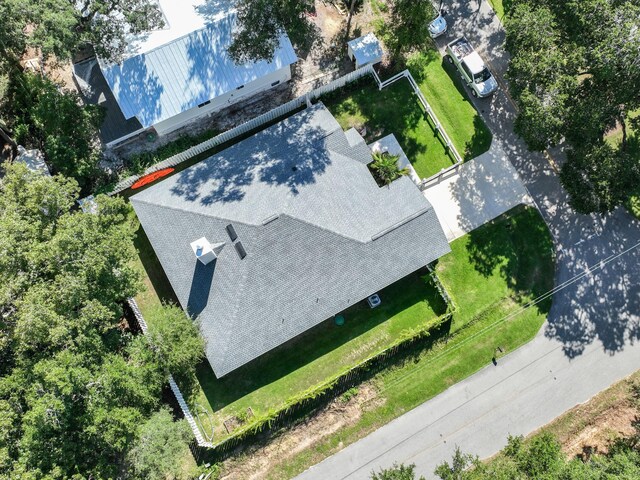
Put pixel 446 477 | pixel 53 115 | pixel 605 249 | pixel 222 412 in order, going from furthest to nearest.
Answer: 1. pixel 605 249
2. pixel 222 412
3. pixel 53 115
4. pixel 446 477

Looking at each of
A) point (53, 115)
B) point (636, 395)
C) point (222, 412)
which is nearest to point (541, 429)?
point (636, 395)

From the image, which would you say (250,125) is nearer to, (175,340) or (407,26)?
(407,26)

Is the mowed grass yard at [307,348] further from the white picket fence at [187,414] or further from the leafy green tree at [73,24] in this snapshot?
the leafy green tree at [73,24]

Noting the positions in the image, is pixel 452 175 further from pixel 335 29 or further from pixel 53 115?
pixel 53 115

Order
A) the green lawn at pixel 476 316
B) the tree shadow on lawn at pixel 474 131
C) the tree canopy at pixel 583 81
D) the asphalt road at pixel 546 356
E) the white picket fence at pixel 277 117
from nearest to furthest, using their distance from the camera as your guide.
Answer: the tree canopy at pixel 583 81 → the asphalt road at pixel 546 356 → the green lawn at pixel 476 316 → the white picket fence at pixel 277 117 → the tree shadow on lawn at pixel 474 131

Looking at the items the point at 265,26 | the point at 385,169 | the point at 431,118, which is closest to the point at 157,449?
the point at 385,169

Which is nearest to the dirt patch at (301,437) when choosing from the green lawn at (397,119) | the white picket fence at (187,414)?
the white picket fence at (187,414)
